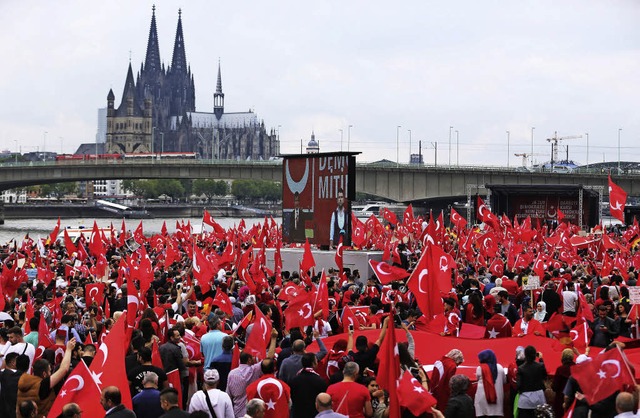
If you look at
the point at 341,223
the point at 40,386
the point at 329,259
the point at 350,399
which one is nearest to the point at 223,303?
the point at 40,386

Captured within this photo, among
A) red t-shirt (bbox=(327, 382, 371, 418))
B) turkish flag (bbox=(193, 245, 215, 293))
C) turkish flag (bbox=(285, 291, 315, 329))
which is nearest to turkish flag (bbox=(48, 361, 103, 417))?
red t-shirt (bbox=(327, 382, 371, 418))

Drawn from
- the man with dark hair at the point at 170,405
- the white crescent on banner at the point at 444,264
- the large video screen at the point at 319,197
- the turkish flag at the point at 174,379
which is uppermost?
the large video screen at the point at 319,197

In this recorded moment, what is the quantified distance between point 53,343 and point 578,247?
23.0 meters

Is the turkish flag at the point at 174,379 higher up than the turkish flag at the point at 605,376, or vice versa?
the turkish flag at the point at 605,376

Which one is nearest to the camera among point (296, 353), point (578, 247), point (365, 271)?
point (296, 353)

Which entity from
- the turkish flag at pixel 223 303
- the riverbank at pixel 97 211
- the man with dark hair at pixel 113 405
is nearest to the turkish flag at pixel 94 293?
the turkish flag at pixel 223 303

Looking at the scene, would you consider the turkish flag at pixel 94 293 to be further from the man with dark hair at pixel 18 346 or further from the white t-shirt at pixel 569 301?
the white t-shirt at pixel 569 301

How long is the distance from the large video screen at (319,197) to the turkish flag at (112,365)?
20.3 m

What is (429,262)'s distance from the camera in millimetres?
14000

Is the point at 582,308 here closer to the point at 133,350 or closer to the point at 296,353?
the point at 296,353

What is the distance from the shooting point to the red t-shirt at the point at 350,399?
29.9 ft

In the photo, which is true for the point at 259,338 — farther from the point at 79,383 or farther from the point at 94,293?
the point at 94,293

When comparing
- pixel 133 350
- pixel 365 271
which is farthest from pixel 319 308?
pixel 365 271

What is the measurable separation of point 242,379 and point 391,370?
1.70 meters
